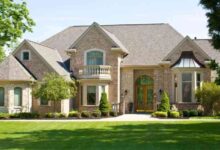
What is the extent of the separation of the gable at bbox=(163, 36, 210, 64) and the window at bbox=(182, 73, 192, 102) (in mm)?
1830

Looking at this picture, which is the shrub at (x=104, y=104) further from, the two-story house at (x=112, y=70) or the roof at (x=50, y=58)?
the roof at (x=50, y=58)

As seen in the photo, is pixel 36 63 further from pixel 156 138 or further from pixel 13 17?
pixel 156 138

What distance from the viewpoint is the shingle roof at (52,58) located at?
40531 mm

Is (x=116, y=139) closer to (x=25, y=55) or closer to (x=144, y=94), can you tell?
(x=25, y=55)

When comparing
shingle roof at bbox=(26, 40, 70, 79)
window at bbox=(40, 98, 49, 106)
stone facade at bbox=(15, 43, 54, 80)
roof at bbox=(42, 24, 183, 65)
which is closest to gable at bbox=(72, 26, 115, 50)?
roof at bbox=(42, 24, 183, 65)

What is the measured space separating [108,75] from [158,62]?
16.5ft

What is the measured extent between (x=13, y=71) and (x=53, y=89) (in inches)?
200

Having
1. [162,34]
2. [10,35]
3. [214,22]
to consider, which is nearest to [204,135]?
[214,22]

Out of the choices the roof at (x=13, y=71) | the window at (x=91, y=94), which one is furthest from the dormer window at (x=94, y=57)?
the roof at (x=13, y=71)

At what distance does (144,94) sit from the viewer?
43312 mm

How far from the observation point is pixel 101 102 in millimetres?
38281

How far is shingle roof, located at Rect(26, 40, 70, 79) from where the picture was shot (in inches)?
1596

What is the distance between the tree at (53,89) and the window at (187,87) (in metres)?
10.5

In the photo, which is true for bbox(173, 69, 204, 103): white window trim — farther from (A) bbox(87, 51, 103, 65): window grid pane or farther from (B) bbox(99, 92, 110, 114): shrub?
(A) bbox(87, 51, 103, 65): window grid pane
